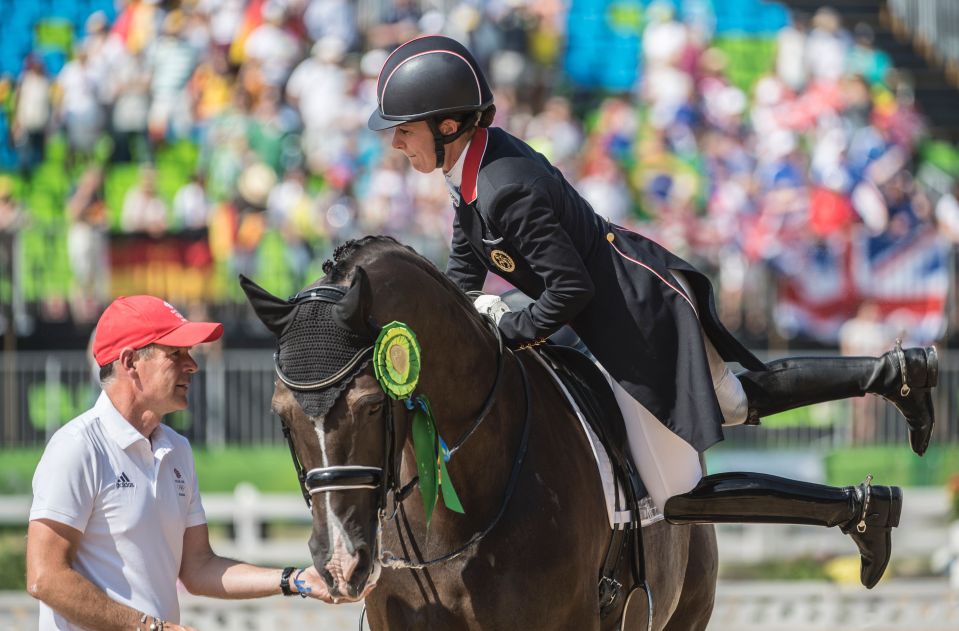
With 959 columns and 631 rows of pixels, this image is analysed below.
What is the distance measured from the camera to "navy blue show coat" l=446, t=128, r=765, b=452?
4242mm

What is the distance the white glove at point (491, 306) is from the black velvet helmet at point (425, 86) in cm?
62

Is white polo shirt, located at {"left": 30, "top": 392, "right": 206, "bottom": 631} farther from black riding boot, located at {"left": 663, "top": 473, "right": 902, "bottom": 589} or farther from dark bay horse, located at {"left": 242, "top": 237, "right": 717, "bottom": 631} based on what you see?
black riding boot, located at {"left": 663, "top": 473, "right": 902, "bottom": 589}

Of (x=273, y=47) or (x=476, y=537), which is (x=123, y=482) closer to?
(x=476, y=537)

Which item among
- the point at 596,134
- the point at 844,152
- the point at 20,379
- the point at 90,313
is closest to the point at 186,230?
the point at 90,313

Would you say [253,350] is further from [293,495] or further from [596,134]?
[596,134]

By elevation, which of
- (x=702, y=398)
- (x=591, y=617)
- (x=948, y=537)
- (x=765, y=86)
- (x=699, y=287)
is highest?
(x=765, y=86)

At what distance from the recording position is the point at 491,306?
179 inches

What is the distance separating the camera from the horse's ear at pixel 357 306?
144 inches

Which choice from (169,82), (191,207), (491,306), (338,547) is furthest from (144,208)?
(338,547)

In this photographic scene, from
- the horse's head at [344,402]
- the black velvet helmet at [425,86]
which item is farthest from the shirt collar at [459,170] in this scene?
the horse's head at [344,402]

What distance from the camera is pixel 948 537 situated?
37.3 ft

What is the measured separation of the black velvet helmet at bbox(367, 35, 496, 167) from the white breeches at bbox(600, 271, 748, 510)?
3.10 ft

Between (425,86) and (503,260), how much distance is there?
0.58m

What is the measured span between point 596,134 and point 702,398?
41.6 ft
